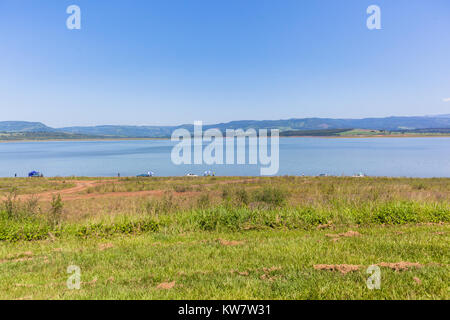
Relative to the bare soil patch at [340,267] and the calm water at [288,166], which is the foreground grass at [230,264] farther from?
the calm water at [288,166]

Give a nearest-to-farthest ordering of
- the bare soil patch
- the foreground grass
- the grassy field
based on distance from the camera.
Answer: the foreground grass, the grassy field, the bare soil patch

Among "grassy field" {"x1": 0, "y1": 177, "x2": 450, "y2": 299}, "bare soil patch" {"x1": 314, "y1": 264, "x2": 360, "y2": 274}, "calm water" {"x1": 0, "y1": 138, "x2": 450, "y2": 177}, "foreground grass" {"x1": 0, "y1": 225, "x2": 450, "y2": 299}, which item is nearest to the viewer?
"foreground grass" {"x1": 0, "y1": 225, "x2": 450, "y2": 299}

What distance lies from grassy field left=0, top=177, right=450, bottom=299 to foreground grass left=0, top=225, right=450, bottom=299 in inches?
0.8

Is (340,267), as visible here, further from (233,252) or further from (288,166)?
(288,166)

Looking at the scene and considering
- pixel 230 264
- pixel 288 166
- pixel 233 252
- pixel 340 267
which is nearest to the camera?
pixel 340 267

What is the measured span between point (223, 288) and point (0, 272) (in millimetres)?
4442

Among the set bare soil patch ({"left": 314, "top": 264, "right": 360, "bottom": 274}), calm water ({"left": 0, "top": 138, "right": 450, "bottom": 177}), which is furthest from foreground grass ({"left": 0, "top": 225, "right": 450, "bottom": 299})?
calm water ({"left": 0, "top": 138, "right": 450, "bottom": 177})

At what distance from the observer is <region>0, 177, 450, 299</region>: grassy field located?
4484mm

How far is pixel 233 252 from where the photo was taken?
6.48 meters

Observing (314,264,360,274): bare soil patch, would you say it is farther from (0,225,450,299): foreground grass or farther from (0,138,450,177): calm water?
(0,138,450,177): calm water

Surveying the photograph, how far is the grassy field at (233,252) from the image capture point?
448cm

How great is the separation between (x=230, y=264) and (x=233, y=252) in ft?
2.60

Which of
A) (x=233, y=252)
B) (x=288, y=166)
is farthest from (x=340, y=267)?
(x=288, y=166)

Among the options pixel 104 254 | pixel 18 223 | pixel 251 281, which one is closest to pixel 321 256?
pixel 251 281
